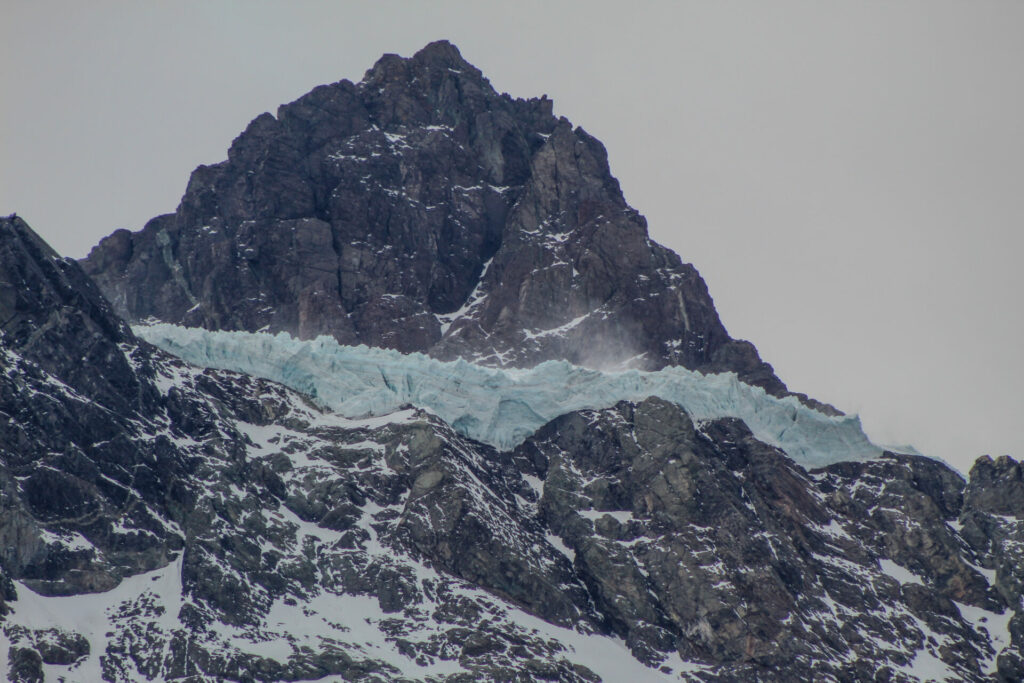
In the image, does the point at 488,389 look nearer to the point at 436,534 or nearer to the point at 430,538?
the point at 436,534

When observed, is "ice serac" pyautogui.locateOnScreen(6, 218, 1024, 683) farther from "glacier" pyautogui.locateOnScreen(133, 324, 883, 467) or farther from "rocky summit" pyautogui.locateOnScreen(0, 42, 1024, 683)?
"glacier" pyautogui.locateOnScreen(133, 324, 883, 467)

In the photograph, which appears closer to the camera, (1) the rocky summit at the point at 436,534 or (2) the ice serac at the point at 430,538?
(2) the ice serac at the point at 430,538

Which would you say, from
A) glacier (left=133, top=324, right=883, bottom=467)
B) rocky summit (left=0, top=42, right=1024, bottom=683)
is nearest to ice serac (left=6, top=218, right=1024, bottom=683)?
rocky summit (left=0, top=42, right=1024, bottom=683)

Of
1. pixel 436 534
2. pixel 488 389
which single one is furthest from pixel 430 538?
pixel 488 389

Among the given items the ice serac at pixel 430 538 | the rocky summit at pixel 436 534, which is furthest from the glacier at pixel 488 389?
the ice serac at pixel 430 538

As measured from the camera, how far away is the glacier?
7308 inches

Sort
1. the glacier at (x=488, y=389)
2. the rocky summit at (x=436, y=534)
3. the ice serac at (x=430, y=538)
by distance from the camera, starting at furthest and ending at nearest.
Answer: the glacier at (x=488, y=389), the rocky summit at (x=436, y=534), the ice serac at (x=430, y=538)

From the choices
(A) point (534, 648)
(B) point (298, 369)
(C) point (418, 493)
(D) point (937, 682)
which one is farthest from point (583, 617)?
(B) point (298, 369)

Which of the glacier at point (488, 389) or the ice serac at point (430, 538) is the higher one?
the glacier at point (488, 389)

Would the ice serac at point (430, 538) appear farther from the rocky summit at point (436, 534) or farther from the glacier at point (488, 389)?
the glacier at point (488, 389)

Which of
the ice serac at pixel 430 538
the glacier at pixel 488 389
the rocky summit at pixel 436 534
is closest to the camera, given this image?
the ice serac at pixel 430 538

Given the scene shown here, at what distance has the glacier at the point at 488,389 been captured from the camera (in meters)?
186

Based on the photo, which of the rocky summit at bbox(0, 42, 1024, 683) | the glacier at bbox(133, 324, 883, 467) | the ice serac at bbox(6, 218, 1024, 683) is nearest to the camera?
the ice serac at bbox(6, 218, 1024, 683)

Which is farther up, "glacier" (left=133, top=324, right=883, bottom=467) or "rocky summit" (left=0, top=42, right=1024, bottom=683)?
"glacier" (left=133, top=324, right=883, bottom=467)
